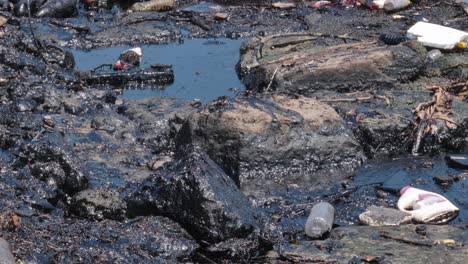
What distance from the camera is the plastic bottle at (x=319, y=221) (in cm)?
573

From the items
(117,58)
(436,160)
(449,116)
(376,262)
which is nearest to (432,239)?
(376,262)

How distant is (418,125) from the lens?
299 inches

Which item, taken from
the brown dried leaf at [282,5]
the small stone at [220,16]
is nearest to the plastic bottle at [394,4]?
the brown dried leaf at [282,5]

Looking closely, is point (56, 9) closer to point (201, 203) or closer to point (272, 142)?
point (272, 142)

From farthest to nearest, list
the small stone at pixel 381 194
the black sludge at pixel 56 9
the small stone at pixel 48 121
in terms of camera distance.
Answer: the black sludge at pixel 56 9 < the small stone at pixel 48 121 < the small stone at pixel 381 194

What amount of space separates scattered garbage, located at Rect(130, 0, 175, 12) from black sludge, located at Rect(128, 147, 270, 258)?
7446mm

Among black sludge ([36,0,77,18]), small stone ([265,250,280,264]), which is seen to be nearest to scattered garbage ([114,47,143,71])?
black sludge ([36,0,77,18])

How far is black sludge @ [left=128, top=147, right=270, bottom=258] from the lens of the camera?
17.5ft

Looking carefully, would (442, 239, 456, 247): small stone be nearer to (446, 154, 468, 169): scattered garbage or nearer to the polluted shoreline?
the polluted shoreline

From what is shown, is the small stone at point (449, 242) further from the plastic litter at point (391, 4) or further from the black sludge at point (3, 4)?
the black sludge at point (3, 4)

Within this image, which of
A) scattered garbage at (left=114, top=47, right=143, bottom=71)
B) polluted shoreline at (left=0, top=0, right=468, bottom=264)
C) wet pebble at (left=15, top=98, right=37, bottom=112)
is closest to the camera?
polluted shoreline at (left=0, top=0, right=468, bottom=264)

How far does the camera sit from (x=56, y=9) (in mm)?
12422

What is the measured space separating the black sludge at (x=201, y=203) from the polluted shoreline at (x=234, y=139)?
1 centimetres

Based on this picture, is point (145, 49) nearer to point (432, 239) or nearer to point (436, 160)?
point (436, 160)
